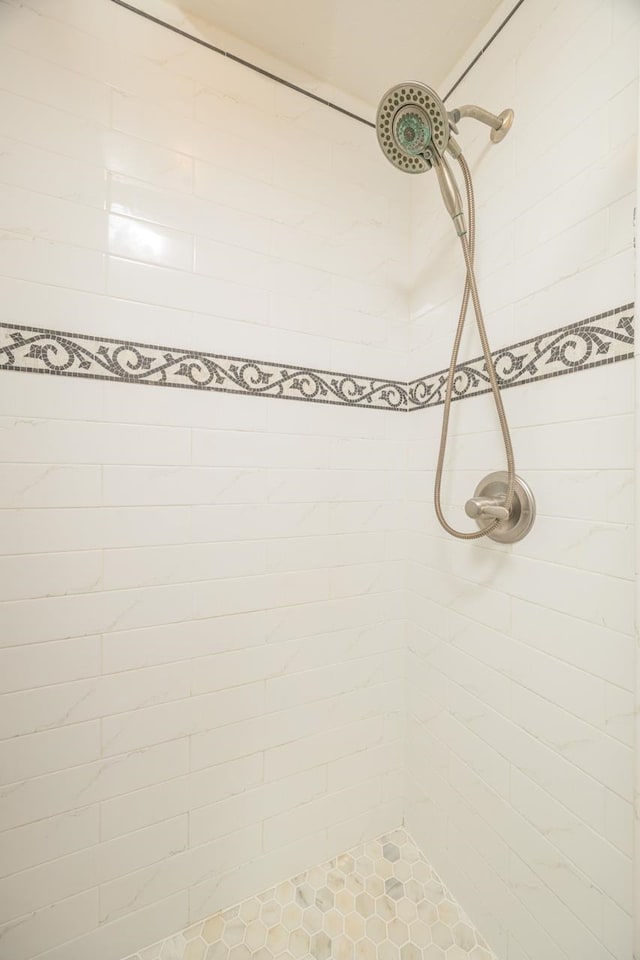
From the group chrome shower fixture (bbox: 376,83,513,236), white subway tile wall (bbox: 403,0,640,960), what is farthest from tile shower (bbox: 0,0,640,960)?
chrome shower fixture (bbox: 376,83,513,236)

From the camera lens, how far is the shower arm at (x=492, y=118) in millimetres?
866

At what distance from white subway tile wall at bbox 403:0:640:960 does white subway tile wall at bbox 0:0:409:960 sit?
267 millimetres

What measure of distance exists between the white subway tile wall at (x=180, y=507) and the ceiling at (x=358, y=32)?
65mm

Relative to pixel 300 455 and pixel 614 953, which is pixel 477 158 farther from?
pixel 614 953

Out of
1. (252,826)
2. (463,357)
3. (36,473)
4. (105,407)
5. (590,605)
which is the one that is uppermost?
(463,357)

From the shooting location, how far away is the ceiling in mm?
955

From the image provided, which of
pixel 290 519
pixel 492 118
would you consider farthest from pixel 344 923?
pixel 492 118

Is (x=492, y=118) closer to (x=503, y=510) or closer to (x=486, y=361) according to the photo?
(x=486, y=361)

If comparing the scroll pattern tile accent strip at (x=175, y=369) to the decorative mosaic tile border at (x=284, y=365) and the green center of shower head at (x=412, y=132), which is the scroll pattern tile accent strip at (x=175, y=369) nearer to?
the decorative mosaic tile border at (x=284, y=365)

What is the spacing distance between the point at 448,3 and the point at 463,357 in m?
0.88

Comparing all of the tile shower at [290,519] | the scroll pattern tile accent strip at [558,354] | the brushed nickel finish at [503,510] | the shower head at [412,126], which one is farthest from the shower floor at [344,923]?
the shower head at [412,126]

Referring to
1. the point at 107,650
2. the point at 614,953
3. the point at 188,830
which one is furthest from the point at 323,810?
the point at 107,650

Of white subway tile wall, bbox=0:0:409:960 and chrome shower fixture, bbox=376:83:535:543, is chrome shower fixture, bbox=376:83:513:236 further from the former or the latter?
white subway tile wall, bbox=0:0:409:960

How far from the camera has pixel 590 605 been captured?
73 cm
